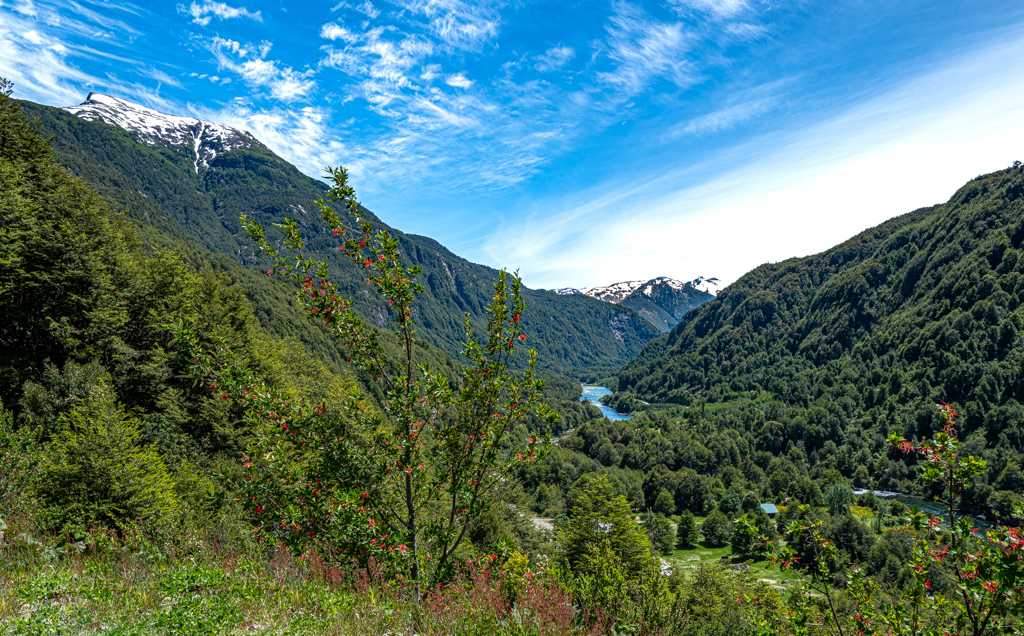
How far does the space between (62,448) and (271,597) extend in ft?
40.4

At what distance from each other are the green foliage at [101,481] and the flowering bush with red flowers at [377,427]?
7602mm

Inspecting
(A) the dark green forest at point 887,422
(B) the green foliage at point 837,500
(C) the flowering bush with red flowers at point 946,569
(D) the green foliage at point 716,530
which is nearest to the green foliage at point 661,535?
(D) the green foliage at point 716,530

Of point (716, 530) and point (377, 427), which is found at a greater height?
point (377, 427)

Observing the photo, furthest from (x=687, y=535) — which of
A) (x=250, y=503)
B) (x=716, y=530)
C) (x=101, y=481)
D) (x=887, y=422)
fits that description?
(x=887, y=422)

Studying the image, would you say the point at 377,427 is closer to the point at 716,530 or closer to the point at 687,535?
the point at 687,535

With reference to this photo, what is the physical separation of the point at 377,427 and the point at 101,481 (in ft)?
38.7

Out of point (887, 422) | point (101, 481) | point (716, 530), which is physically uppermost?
point (101, 481)

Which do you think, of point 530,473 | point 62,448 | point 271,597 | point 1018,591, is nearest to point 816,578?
point 1018,591

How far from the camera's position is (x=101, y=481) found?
41.2 feet

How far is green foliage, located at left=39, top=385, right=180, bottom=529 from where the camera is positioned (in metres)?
11.7

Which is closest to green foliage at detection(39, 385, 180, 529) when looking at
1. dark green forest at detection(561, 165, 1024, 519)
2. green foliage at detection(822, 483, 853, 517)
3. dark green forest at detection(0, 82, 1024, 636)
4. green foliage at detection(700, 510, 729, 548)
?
dark green forest at detection(0, 82, 1024, 636)

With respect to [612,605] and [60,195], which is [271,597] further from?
[60,195]

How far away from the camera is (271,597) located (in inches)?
242

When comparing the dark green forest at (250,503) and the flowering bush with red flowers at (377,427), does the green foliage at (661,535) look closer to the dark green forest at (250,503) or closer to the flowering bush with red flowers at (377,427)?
the dark green forest at (250,503)
